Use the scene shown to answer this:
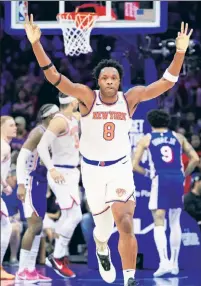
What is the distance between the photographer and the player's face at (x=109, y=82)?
941 centimetres

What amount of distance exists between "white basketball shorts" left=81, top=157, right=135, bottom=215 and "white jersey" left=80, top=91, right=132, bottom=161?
0.39 feet

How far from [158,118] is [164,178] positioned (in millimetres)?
787

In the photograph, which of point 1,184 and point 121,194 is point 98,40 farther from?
point 121,194

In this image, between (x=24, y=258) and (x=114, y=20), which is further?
(x=114, y=20)

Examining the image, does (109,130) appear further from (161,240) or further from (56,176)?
(161,240)

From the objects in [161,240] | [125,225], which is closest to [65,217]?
[161,240]

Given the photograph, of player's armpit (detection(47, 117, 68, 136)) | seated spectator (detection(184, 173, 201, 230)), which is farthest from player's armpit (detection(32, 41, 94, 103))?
seated spectator (detection(184, 173, 201, 230))

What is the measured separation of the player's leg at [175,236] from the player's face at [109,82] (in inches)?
138

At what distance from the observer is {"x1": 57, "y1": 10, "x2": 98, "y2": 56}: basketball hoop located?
13.0m

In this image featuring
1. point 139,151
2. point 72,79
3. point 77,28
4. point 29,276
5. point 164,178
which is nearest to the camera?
point 29,276

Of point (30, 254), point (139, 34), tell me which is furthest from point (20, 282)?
point (139, 34)

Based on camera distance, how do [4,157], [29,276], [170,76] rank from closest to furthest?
[170,76]
[29,276]
[4,157]

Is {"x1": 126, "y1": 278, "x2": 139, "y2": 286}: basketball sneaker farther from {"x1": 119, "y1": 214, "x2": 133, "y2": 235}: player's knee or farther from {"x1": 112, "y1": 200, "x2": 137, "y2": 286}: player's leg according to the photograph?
{"x1": 119, "y1": 214, "x2": 133, "y2": 235}: player's knee

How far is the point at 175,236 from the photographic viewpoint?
12.5m
